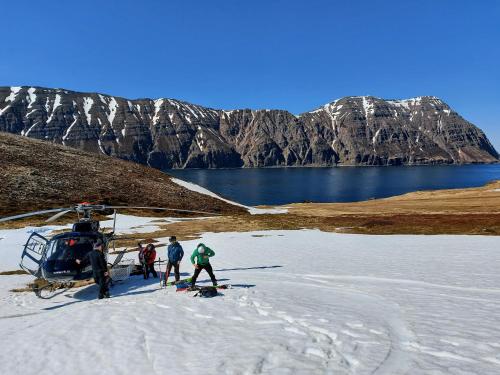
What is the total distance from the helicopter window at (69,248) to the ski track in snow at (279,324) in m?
1.98

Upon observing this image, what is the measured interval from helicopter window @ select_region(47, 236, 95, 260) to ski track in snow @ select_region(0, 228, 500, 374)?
6.49 feet

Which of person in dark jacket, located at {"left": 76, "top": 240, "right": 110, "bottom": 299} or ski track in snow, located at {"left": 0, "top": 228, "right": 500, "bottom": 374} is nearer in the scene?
ski track in snow, located at {"left": 0, "top": 228, "right": 500, "bottom": 374}

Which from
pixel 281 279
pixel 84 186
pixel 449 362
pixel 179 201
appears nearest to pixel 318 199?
pixel 179 201

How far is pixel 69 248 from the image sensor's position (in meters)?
17.8

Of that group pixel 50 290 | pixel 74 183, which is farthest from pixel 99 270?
pixel 74 183

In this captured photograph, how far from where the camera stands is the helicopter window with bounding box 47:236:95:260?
57.6ft

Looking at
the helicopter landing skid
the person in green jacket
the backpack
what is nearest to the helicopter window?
the helicopter landing skid

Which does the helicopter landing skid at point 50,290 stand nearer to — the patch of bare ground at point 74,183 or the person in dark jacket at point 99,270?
the person in dark jacket at point 99,270

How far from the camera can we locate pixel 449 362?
860 centimetres

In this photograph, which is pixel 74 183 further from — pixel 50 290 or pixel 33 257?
pixel 50 290

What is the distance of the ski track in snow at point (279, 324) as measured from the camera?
29.6 feet

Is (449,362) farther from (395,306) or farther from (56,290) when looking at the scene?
(56,290)

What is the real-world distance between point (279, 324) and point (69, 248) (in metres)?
11.2

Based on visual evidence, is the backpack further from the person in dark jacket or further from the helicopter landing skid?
the helicopter landing skid
